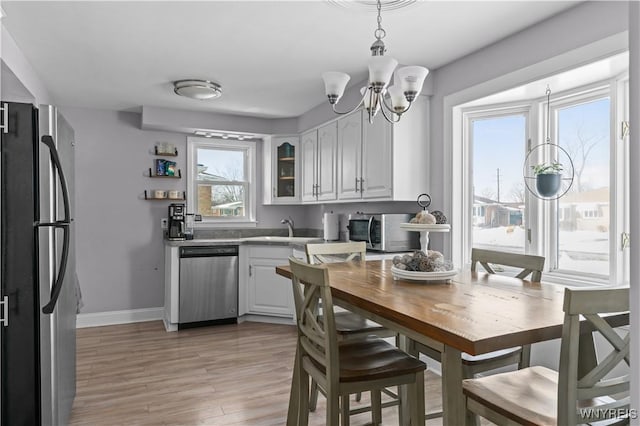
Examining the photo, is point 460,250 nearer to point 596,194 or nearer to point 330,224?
point 596,194

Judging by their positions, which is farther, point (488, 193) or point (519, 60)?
point (488, 193)

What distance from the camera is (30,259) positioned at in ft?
5.78

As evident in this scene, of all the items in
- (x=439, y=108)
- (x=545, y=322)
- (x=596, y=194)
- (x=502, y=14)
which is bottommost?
(x=545, y=322)

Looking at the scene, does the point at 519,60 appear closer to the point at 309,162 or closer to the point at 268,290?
the point at 309,162

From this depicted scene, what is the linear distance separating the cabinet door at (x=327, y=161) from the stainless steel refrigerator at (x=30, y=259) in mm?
2558

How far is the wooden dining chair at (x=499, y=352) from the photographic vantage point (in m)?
1.83

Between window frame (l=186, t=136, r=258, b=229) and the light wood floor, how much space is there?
130 cm

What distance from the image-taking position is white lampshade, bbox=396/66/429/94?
74.5 inches

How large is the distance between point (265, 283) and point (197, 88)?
2032mm

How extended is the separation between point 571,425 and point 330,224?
11.1 feet

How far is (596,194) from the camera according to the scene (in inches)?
99.7

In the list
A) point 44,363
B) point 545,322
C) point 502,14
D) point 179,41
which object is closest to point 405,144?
point 502,14

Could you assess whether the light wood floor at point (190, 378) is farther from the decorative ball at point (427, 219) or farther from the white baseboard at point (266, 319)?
the decorative ball at point (427, 219)

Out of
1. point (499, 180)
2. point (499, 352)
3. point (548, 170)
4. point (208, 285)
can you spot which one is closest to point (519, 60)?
point (548, 170)
